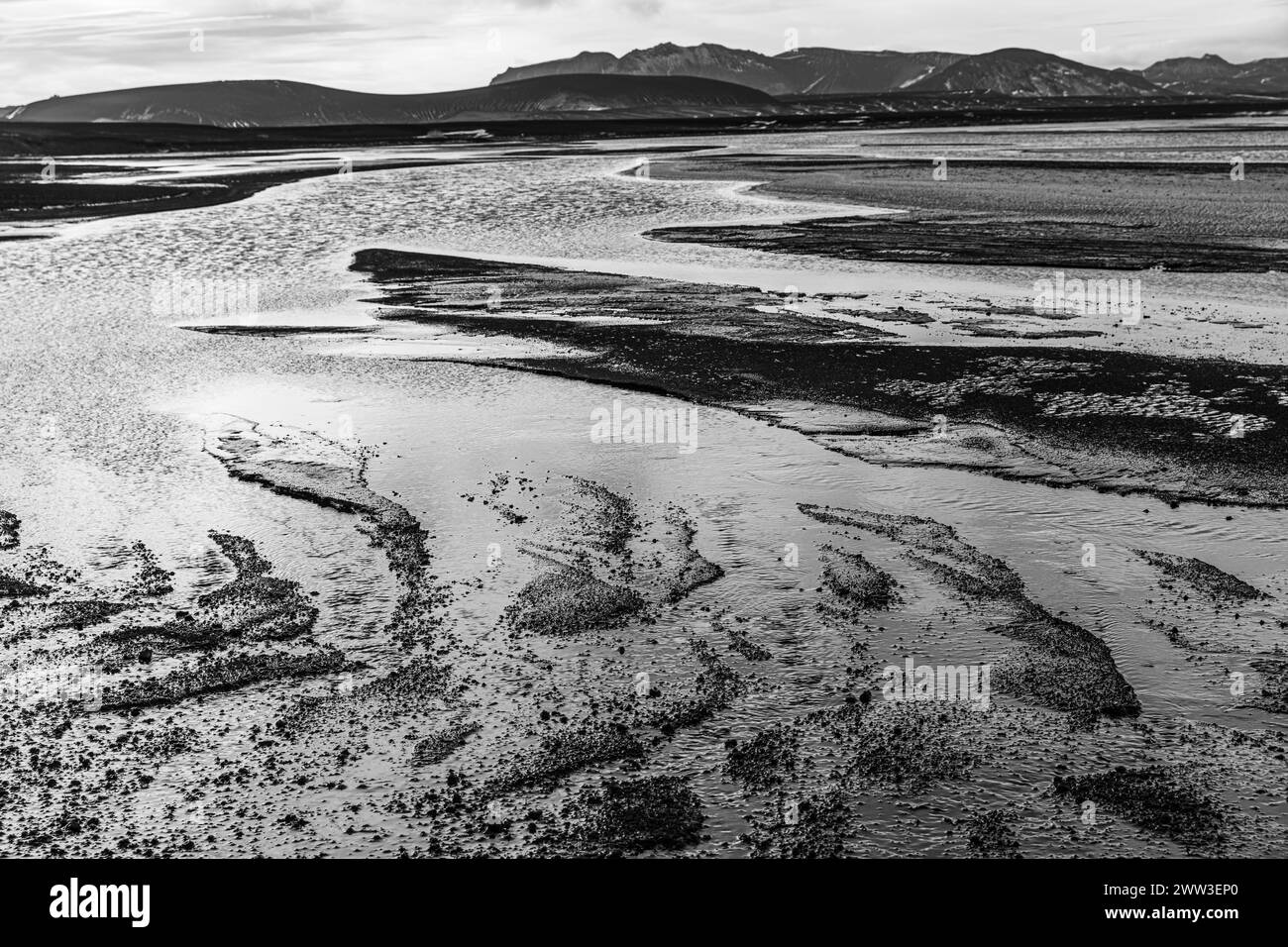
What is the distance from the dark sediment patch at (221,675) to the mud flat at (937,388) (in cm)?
689

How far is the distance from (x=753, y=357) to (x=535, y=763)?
1143cm

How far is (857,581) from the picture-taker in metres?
9.84

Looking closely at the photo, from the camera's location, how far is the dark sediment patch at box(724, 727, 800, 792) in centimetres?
700

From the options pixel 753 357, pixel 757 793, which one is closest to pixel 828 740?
pixel 757 793

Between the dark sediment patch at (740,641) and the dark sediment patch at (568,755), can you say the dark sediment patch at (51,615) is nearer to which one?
the dark sediment patch at (568,755)

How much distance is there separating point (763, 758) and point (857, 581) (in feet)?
9.59

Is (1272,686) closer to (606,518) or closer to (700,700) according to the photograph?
(700,700)

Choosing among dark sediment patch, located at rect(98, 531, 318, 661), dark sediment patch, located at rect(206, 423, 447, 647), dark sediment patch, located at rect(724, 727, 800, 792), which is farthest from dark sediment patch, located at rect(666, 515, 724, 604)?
dark sediment patch, located at rect(98, 531, 318, 661)

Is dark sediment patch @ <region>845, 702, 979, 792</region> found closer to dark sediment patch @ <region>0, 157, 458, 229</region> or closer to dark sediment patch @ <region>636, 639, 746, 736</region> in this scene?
dark sediment patch @ <region>636, 639, 746, 736</region>

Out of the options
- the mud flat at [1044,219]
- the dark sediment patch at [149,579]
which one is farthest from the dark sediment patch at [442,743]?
the mud flat at [1044,219]

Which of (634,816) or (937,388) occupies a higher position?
(937,388)

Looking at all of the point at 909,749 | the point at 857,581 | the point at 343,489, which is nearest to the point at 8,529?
the point at 343,489

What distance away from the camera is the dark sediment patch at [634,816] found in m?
6.42

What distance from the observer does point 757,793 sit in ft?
22.5
